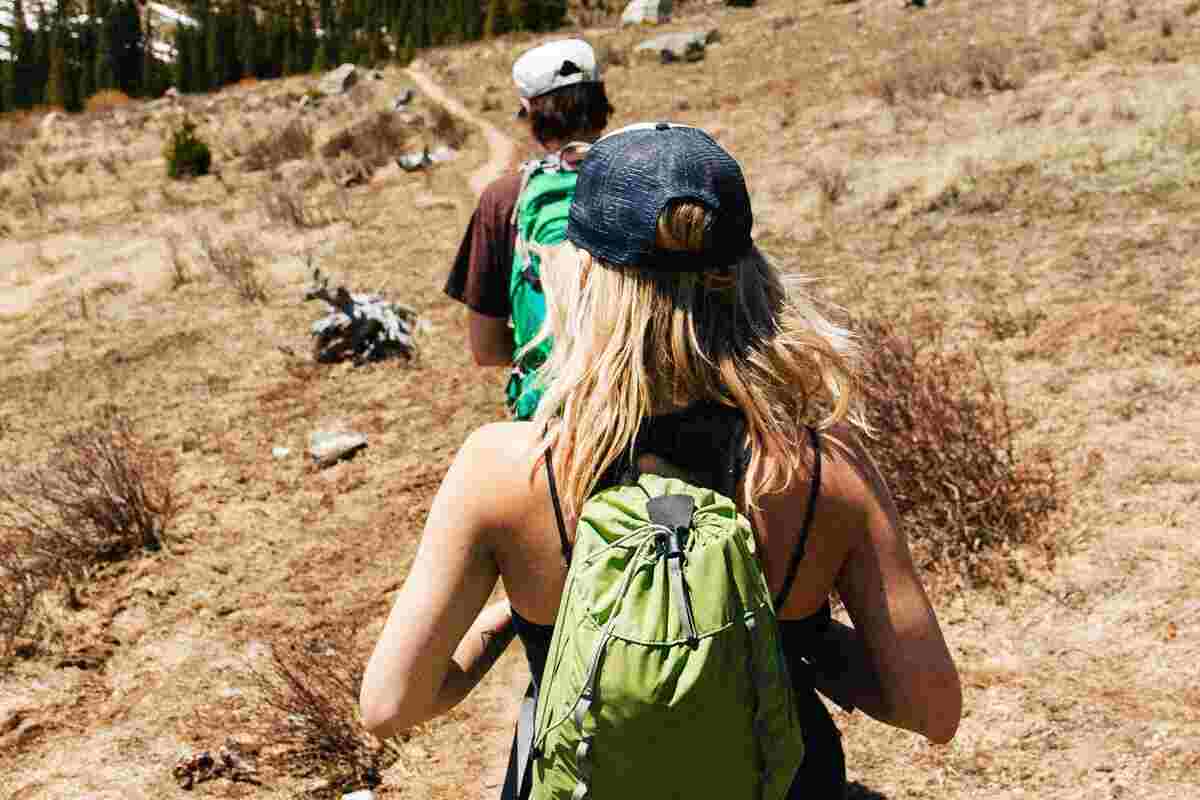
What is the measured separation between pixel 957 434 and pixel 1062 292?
7.19ft

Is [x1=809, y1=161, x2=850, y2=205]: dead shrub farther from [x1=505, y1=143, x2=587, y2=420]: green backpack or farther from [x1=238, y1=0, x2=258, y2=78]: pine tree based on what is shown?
[x1=238, y1=0, x2=258, y2=78]: pine tree

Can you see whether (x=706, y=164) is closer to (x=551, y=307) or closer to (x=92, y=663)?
(x=551, y=307)

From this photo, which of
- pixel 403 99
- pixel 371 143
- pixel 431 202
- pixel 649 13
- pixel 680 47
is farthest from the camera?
pixel 649 13

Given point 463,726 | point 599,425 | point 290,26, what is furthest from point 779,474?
point 290,26

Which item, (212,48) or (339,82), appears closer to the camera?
(339,82)

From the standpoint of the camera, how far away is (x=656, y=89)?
1680cm

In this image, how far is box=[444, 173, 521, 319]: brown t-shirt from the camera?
258 cm

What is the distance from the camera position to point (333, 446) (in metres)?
5.42

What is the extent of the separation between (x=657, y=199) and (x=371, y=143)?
15528mm

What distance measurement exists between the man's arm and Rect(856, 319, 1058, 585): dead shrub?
1503 millimetres

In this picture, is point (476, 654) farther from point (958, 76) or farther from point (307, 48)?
point (307, 48)

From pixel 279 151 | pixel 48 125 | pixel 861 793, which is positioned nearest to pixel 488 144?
pixel 279 151

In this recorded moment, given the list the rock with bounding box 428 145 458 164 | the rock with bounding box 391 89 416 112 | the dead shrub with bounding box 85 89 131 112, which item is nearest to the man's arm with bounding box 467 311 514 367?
the rock with bounding box 428 145 458 164

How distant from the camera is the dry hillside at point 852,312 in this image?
308 cm
